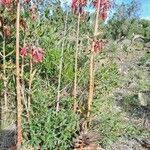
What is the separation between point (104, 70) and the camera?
10000 millimetres

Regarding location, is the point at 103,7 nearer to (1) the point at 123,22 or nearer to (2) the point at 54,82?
(2) the point at 54,82

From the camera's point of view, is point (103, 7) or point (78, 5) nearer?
point (103, 7)

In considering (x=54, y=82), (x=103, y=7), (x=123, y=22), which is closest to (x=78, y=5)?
(x=103, y=7)

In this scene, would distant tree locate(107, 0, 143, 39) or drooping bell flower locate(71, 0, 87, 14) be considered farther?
distant tree locate(107, 0, 143, 39)

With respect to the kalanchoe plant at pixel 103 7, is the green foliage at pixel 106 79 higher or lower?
lower

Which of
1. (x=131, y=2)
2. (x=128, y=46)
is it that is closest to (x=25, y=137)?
(x=128, y=46)

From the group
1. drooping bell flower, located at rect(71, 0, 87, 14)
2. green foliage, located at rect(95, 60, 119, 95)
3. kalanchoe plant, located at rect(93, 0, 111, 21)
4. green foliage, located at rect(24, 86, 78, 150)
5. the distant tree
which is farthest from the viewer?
the distant tree

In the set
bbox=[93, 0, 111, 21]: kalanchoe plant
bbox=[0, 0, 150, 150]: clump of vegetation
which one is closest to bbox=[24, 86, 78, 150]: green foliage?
bbox=[0, 0, 150, 150]: clump of vegetation

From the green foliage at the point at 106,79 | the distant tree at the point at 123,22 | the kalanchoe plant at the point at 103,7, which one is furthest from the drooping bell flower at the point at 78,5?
the distant tree at the point at 123,22

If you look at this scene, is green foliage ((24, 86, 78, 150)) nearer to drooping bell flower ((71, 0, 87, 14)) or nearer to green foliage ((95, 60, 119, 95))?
drooping bell flower ((71, 0, 87, 14))

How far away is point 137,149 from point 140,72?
16.6 feet

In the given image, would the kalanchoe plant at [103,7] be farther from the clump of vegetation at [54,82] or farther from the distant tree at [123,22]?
the distant tree at [123,22]

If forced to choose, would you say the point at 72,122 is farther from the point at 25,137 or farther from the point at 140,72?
the point at 140,72

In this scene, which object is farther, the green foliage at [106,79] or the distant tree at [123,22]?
the distant tree at [123,22]
